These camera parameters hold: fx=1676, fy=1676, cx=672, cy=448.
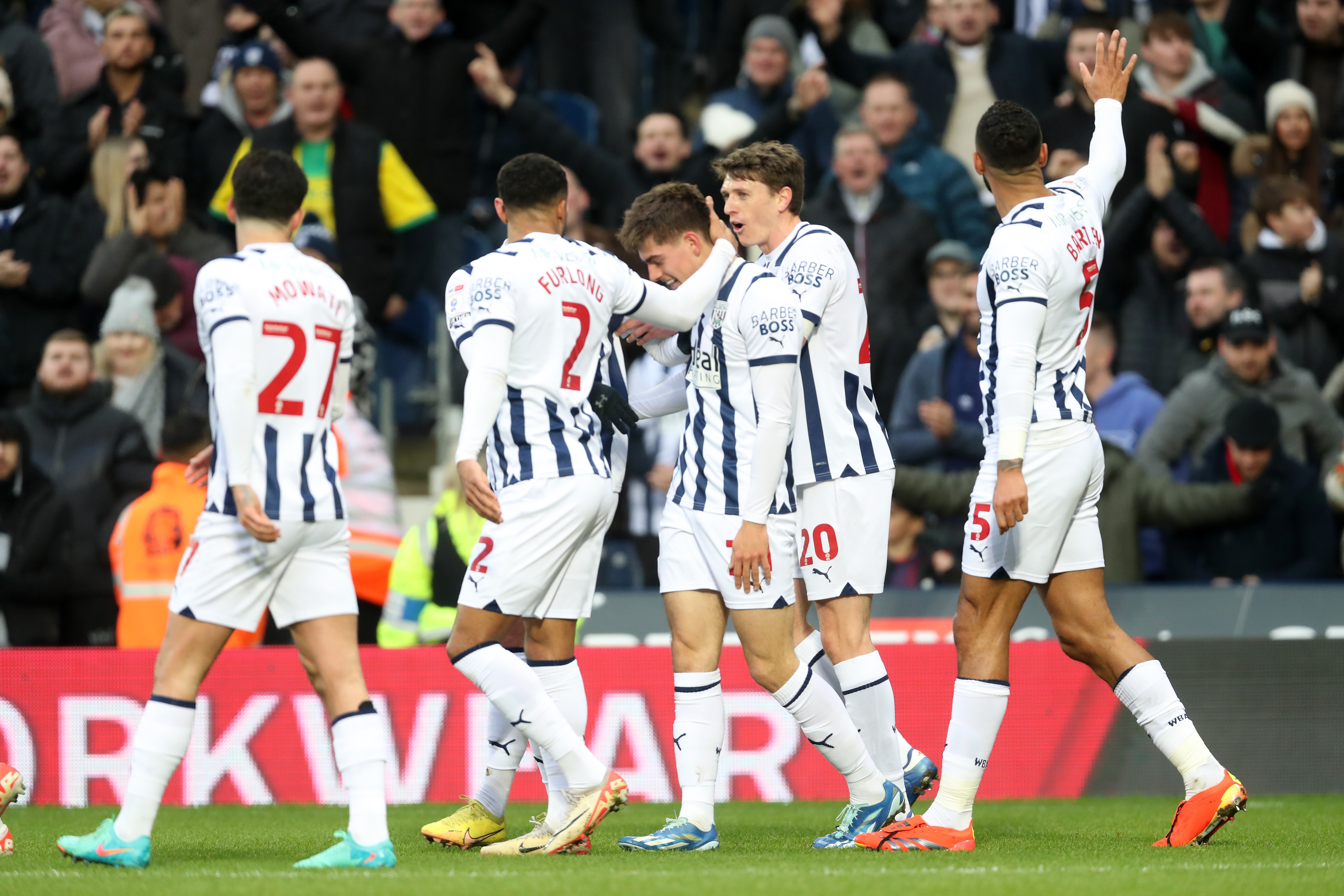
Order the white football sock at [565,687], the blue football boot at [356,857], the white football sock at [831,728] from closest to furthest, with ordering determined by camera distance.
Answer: the blue football boot at [356,857], the white football sock at [831,728], the white football sock at [565,687]

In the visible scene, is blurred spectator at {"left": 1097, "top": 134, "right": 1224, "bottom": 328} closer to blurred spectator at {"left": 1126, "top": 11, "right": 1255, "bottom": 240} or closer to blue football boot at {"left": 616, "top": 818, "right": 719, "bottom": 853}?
blurred spectator at {"left": 1126, "top": 11, "right": 1255, "bottom": 240}

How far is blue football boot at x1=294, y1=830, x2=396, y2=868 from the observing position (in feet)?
18.2

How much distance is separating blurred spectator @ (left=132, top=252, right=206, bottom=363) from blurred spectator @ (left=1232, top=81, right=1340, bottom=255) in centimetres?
712

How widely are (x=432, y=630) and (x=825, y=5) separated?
581 cm

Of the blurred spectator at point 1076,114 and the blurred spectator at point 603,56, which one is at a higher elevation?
the blurred spectator at point 603,56

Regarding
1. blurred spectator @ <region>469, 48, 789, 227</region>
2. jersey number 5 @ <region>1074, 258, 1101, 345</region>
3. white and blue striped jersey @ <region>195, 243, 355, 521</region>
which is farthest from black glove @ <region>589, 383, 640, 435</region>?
blurred spectator @ <region>469, 48, 789, 227</region>

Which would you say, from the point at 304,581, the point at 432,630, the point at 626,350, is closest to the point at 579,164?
the point at 626,350

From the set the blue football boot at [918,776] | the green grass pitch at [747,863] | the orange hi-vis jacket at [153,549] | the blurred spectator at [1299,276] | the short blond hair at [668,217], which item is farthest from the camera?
the blurred spectator at [1299,276]

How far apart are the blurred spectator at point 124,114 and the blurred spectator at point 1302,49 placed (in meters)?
7.81

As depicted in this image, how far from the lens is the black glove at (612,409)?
6.30m

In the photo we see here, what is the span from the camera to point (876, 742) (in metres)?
6.48

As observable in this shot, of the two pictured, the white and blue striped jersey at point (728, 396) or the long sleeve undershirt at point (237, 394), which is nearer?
the long sleeve undershirt at point (237, 394)

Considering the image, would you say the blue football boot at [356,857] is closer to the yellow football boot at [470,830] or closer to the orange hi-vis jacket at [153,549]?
the yellow football boot at [470,830]

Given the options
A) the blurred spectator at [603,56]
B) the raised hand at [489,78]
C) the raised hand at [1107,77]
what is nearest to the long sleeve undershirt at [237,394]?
the raised hand at [1107,77]
